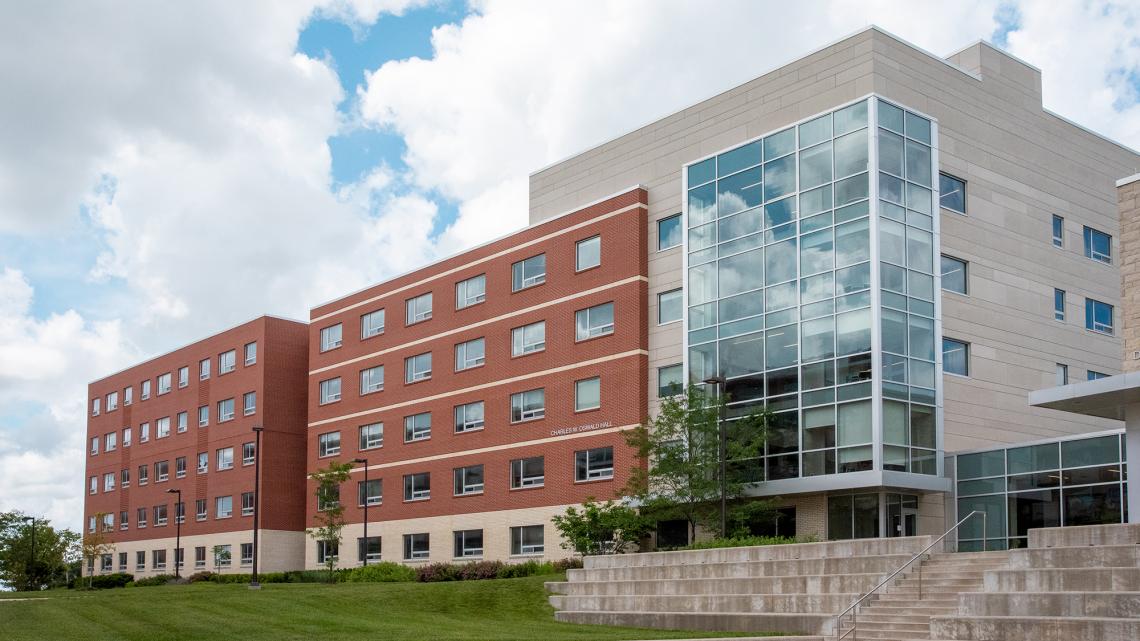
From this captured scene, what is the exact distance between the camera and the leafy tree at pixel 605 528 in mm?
40844

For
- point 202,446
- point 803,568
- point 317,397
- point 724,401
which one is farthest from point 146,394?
point 803,568

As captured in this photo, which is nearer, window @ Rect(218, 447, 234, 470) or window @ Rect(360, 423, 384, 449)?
window @ Rect(360, 423, 384, 449)

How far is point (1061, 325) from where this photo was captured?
1651 inches

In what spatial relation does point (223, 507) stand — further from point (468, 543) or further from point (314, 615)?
point (314, 615)

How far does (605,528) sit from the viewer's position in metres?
41.3

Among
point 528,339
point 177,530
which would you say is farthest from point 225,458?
point 528,339

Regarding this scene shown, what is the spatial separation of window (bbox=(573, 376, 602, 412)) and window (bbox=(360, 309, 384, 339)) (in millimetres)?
16108

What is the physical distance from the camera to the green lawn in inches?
1049

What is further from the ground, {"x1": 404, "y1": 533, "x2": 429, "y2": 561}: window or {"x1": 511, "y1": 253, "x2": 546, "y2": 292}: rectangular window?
{"x1": 511, "y1": 253, "x2": 546, "y2": 292}: rectangular window

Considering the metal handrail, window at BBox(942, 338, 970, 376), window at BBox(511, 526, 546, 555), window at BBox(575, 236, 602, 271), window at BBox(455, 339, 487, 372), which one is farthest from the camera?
window at BBox(455, 339, 487, 372)

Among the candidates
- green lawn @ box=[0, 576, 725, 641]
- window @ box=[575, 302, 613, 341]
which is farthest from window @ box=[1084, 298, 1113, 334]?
green lawn @ box=[0, 576, 725, 641]

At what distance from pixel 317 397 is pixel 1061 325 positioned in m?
37.6

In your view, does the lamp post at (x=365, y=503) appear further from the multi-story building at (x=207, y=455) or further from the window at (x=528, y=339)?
the window at (x=528, y=339)

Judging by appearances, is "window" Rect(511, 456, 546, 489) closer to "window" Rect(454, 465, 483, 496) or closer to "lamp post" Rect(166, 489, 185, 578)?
"window" Rect(454, 465, 483, 496)
